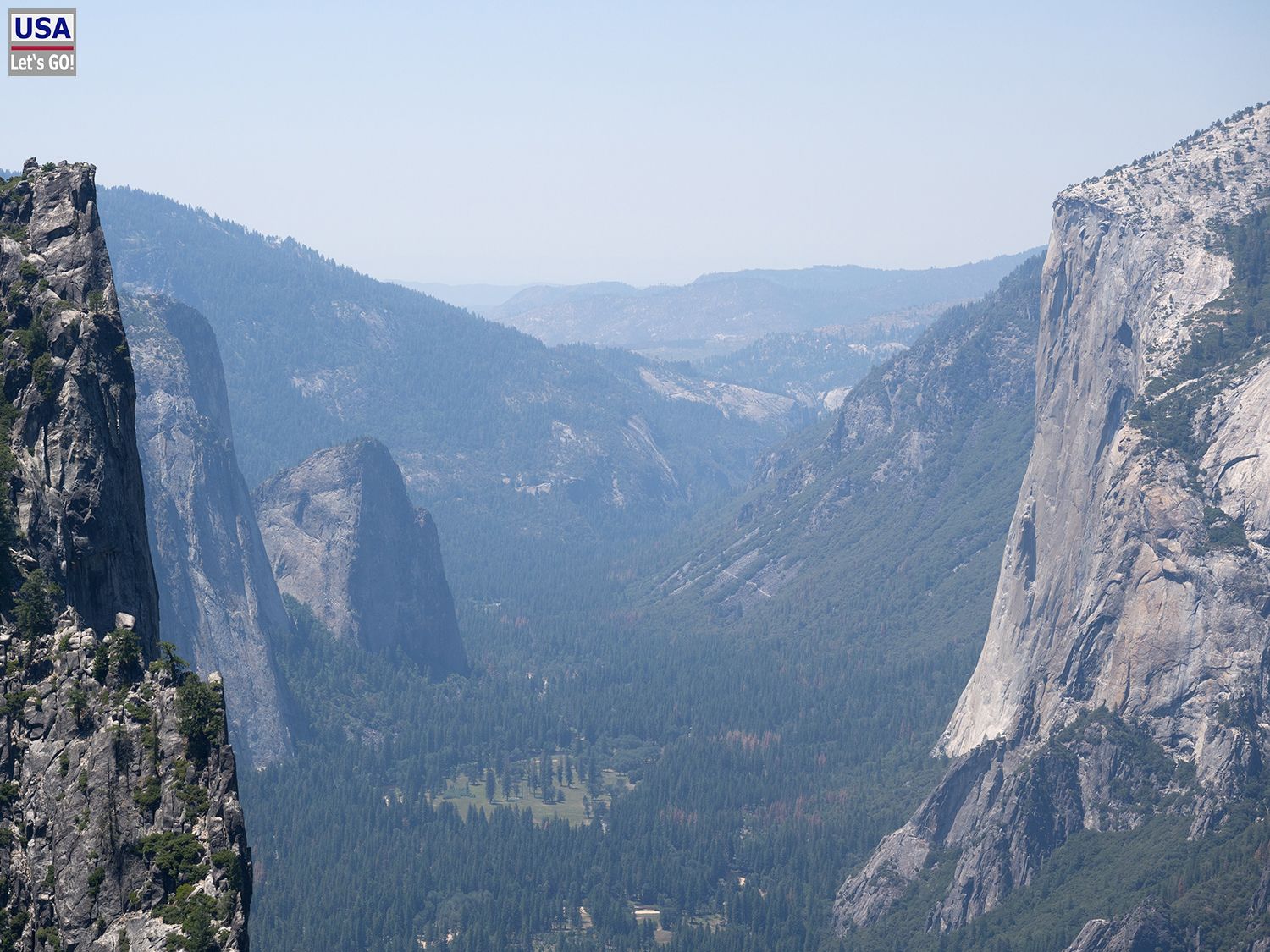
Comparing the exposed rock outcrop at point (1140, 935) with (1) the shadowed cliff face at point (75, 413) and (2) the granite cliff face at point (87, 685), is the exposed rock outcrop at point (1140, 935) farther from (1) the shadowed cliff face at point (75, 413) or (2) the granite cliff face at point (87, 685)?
(2) the granite cliff face at point (87, 685)

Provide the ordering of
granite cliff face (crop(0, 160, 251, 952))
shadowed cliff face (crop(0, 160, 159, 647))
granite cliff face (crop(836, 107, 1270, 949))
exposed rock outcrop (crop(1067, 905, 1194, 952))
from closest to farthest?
granite cliff face (crop(0, 160, 251, 952))
shadowed cliff face (crop(0, 160, 159, 647))
exposed rock outcrop (crop(1067, 905, 1194, 952))
granite cliff face (crop(836, 107, 1270, 949))

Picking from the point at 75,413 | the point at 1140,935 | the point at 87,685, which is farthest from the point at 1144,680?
the point at 87,685

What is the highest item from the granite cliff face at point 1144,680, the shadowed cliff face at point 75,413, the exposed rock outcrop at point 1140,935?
the shadowed cliff face at point 75,413

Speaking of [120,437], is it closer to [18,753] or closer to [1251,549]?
[18,753]

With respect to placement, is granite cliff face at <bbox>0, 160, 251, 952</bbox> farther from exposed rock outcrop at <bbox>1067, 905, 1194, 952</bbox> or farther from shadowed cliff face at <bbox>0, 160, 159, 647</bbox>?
exposed rock outcrop at <bbox>1067, 905, 1194, 952</bbox>

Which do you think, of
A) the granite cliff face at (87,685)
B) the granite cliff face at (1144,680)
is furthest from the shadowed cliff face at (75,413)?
the granite cliff face at (1144,680)

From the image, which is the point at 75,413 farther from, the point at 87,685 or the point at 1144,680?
the point at 1144,680

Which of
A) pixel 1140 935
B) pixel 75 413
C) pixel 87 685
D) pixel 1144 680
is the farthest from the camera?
pixel 1144 680

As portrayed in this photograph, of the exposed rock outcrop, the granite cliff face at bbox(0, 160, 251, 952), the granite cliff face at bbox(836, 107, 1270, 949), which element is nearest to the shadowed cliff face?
the granite cliff face at bbox(0, 160, 251, 952)
